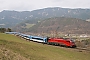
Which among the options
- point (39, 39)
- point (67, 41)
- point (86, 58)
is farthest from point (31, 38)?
point (86, 58)

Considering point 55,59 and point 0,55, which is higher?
point 0,55

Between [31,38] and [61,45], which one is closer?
[61,45]

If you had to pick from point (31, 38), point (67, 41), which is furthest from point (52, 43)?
point (31, 38)

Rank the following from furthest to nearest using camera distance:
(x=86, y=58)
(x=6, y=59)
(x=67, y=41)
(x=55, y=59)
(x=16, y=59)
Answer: (x=67, y=41) < (x=86, y=58) < (x=55, y=59) < (x=16, y=59) < (x=6, y=59)

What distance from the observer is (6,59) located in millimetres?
23828

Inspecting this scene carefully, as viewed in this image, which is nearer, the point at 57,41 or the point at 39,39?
the point at 57,41

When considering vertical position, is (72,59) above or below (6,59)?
below

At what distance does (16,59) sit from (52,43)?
42.2 meters

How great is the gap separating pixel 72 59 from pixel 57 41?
27.6 meters

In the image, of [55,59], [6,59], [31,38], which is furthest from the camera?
[31,38]

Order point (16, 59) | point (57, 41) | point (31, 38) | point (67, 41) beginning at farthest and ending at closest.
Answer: point (31, 38) → point (57, 41) → point (67, 41) → point (16, 59)

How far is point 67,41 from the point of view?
59.8 metres

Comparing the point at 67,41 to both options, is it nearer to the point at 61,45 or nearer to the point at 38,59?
the point at 61,45

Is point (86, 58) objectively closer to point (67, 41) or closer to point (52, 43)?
point (67, 41)
